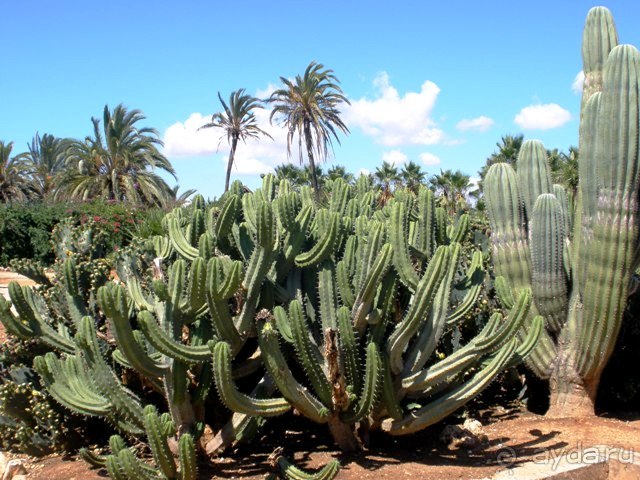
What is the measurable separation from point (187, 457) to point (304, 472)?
2.59 feet

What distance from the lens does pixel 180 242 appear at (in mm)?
5086

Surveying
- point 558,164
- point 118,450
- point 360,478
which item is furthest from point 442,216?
point 558,164

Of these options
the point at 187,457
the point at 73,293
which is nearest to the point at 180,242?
the point at 73,293

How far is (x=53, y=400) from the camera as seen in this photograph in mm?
5074

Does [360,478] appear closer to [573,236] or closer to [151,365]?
[151,365]

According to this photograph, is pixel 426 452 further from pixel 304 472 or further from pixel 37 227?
pixel 37 227

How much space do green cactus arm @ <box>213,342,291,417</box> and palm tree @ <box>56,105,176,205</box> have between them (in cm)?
2683

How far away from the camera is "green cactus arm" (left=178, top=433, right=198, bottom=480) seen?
398 centimetres

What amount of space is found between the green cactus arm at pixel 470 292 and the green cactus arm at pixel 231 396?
146cm

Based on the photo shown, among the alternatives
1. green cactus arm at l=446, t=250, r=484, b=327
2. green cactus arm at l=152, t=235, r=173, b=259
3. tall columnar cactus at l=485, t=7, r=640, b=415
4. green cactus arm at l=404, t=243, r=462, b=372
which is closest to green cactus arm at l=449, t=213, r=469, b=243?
green cactus arm at l=446, t=250, r=484, b=327

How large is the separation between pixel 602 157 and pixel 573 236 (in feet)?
2.79

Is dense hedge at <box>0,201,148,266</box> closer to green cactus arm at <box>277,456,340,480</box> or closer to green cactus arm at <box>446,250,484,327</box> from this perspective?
green cactus arm at <box>446,250,484,327</box>

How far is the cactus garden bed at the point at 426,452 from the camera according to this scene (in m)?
4.53

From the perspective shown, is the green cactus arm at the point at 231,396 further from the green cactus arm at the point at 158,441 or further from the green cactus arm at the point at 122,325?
the green cactus arm at the point at 122,325
